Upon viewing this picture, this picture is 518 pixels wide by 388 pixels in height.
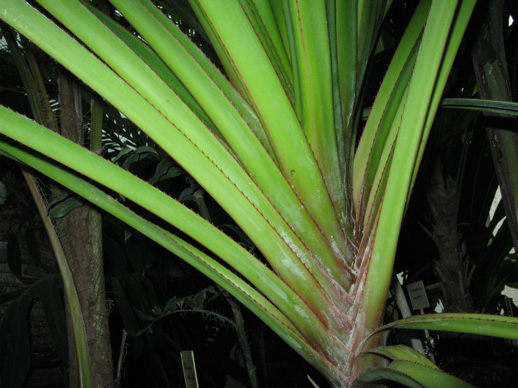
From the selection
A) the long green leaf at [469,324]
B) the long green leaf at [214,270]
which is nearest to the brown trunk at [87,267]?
the long green leaf at [214,270]

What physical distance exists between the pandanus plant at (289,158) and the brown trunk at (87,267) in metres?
0.18

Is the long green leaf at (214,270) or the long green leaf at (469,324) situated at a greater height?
the long green leaf at (214,270)

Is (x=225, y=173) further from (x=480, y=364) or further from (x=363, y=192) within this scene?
(x=480, y=364)

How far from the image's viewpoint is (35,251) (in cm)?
135

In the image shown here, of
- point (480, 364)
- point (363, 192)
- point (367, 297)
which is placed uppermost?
point (363, 192)

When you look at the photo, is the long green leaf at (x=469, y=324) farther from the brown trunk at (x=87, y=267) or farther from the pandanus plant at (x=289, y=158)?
the brown trunk at (x=87, y=267)

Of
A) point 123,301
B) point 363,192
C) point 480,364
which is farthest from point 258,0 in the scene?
point 480,364

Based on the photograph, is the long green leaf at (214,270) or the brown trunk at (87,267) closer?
the long green leaf at (214,270)

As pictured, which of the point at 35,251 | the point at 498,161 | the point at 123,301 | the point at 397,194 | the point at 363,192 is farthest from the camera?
the point at 35,251

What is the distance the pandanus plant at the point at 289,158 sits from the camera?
0.39 metres

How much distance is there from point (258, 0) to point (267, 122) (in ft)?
0.58

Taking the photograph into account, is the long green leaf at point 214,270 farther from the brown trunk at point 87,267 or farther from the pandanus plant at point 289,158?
the brown trunk at point 87,267

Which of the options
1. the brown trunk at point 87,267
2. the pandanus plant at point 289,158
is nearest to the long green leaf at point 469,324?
the pandanus plant at point 289,158

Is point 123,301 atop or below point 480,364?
atop
